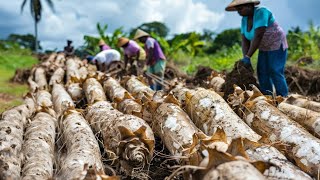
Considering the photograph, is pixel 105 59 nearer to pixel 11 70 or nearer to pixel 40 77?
pixel 40 77

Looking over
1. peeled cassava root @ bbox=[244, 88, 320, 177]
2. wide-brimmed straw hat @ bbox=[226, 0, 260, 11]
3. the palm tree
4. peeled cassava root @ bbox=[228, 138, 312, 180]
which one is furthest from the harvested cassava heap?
the palm tree

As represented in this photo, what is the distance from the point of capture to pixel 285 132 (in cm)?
288

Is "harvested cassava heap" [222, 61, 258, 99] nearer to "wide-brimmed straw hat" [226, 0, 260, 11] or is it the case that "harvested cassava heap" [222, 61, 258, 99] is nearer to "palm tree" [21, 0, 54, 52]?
"wide-brimmed straw hat" [226, 0, 260, 11]

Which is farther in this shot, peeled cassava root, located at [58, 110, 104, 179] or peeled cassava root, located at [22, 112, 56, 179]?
peeled cassava root, located at [22, 112, 56, 179]

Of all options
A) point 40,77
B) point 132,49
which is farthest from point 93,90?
point 40,77

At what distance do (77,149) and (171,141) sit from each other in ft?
2.38

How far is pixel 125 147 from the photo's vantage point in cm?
288

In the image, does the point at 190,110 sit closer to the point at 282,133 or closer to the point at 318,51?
the point at 282,133

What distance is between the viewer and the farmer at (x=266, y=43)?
5.12 m

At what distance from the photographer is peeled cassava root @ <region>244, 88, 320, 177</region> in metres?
2.49

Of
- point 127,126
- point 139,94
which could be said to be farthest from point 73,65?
point 127,126

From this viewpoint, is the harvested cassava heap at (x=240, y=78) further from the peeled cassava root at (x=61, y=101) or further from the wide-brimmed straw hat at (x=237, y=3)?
the peeled cassava root at (x=61, y=101)

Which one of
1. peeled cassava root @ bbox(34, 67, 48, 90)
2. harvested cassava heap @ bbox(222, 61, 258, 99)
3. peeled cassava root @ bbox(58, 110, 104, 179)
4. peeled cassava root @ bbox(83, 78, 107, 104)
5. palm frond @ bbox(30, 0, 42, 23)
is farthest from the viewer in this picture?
palm frond @ bbox(30, 0, 42, 23)

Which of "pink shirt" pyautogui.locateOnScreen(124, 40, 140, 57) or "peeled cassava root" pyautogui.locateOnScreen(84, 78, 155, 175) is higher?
"peeled cassava root" pyautogui.locateOnScreen(84, 78, 155, 175)
